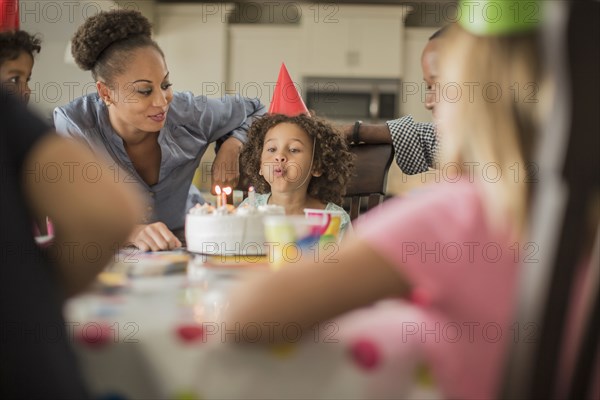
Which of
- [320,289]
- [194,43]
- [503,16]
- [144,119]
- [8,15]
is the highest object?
[194,43]

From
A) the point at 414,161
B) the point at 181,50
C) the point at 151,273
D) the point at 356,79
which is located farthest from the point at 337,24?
the point at 151,273

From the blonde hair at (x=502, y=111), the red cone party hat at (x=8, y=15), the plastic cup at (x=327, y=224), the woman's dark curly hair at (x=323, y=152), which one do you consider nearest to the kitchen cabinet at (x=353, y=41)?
the woman's dark curly hair at (x=323, y=152)

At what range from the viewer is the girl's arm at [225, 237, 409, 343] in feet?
1.74

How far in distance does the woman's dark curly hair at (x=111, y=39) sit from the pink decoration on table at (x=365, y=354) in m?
1.43

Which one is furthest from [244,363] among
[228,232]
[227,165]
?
[227,165]

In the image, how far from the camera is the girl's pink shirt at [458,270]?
53 centimetres

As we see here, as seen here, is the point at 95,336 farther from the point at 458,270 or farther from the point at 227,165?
the point at 227,165

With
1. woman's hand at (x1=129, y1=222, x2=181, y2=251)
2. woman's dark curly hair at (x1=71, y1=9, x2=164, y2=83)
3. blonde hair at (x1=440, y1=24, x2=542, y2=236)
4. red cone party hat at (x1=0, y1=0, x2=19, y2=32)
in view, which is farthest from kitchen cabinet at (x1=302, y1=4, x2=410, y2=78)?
blonde hair at (x1=440, y1=24, x2=542, y2=236)

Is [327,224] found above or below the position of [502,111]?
below

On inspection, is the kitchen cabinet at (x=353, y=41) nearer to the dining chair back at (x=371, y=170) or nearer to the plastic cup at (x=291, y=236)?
the dining chair back at (x=371, y=170)

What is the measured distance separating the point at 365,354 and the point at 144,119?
1354mm

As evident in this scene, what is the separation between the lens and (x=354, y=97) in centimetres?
539

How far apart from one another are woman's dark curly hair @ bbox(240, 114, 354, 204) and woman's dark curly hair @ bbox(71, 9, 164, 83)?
0.47 meters

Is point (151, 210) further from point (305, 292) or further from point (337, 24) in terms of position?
point (337, 24)
